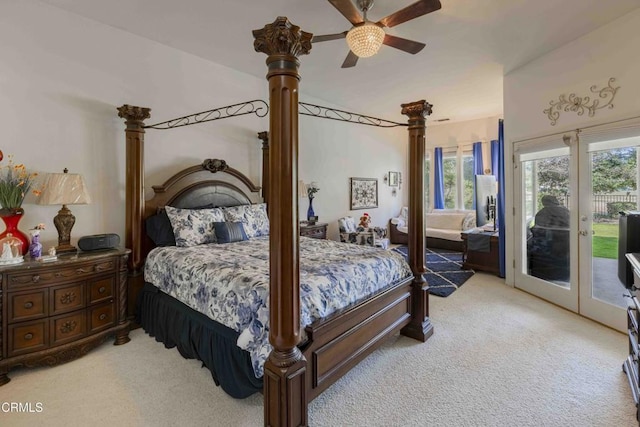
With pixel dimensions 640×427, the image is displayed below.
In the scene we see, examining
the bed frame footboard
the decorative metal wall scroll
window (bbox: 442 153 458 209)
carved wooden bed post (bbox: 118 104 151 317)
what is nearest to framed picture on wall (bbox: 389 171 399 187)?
window (bbox: 442 153 458 209)

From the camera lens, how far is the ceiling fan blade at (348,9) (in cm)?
203

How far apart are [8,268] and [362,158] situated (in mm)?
5637

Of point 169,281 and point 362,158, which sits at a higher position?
point 362,158

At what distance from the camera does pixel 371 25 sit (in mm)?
2291

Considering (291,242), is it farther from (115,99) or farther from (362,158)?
(362,158)

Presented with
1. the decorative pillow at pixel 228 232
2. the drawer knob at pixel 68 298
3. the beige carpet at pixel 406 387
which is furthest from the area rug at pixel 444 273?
the drawer knob at pixel 68 298

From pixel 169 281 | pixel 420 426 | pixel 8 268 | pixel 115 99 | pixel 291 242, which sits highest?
pixel 115 99

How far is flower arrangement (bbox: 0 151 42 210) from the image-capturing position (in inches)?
89.0

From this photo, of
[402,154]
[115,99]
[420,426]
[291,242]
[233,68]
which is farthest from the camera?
[402,154]

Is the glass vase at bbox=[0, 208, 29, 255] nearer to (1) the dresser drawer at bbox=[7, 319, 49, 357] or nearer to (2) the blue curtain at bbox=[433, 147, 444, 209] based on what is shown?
(1) the dresser drawer at bbox=[7, 319, 49, 357]

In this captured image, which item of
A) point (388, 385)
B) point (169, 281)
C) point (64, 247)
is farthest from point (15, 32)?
point (388, 385)

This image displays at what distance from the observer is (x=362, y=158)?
21.2 ft

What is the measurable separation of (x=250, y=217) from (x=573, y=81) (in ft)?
13.0

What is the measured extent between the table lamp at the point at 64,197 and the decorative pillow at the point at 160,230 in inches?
25.9
